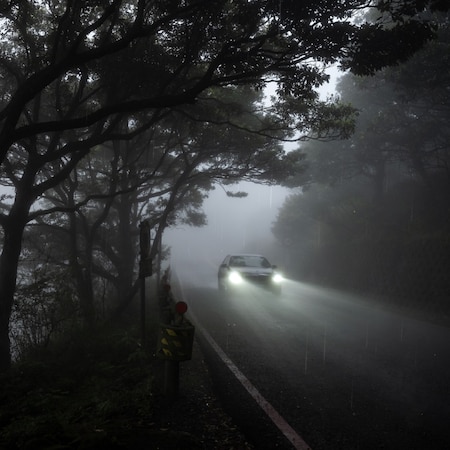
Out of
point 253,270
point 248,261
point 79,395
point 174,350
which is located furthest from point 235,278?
point 79,395

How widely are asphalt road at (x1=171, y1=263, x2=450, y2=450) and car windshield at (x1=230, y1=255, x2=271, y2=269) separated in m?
5.20

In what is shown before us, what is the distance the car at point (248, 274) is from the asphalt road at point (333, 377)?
12.1 ft

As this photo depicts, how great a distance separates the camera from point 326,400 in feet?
16.3

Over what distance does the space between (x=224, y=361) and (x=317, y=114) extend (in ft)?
20.8

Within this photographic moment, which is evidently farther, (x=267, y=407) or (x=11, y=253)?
(x=11, y=253)

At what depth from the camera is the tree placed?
5406 millimetres

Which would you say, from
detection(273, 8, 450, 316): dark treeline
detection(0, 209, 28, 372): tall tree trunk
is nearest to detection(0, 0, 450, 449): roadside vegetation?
detection(0, 209, 28, 372): tall tree trunk

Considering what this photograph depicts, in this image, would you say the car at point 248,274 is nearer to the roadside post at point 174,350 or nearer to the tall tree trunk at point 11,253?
the tall tree trunk at point 11,253

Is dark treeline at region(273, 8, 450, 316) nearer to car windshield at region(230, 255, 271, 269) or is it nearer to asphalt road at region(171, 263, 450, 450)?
asphalt road at region(171, 263, 450, 450)

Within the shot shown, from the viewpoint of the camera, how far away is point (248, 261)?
1686 centimetres

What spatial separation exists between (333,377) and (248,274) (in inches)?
366

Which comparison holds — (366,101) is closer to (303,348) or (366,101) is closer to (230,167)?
(230,167)

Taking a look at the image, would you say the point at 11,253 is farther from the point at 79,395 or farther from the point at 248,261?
the point at 248,261

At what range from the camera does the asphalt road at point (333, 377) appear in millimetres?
4117
